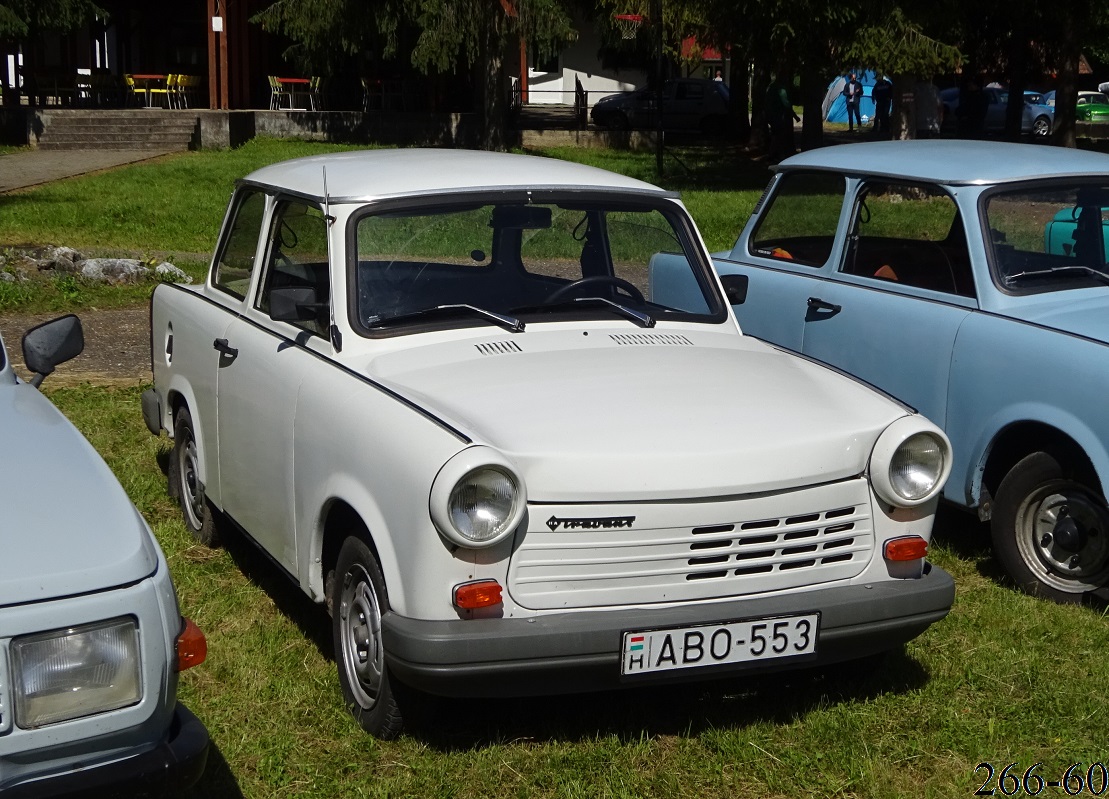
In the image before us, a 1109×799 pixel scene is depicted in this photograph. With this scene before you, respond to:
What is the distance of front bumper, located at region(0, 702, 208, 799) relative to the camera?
2.59m

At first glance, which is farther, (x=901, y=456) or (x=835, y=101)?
(x=835, y=101)

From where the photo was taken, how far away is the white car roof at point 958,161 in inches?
235

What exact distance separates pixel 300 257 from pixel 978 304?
2789 millimetres

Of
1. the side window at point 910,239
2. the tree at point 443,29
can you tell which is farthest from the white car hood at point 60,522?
the tree at point 443,29

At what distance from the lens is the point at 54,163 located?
81.8 ft

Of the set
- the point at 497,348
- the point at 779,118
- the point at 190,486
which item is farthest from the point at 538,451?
the point at 779,118

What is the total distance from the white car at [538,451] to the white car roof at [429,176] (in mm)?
18

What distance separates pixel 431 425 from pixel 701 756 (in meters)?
1.30

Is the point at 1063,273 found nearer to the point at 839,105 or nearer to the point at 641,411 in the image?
the point at 641,411

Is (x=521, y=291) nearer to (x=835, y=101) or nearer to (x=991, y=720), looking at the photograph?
(x=991, y=720)

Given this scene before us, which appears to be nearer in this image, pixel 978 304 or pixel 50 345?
pixel 50 345

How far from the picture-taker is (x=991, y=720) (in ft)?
14.0

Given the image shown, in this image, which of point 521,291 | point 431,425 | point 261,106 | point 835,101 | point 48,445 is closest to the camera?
point 48,445

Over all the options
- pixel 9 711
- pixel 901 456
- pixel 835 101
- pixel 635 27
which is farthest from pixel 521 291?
pixel 835 101
